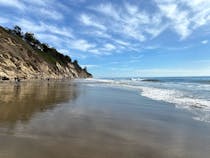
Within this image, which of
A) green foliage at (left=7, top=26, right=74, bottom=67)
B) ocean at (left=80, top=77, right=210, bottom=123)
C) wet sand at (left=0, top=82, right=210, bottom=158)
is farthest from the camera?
green foliage at (left=7, top=26, right=74, bottom=67)

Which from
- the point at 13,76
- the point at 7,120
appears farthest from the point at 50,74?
the point at 7,120

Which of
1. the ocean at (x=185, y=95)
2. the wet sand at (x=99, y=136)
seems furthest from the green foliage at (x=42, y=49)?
the wet sand at (x=99, y=136)

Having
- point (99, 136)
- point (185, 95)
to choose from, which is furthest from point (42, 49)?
point (99, 136)

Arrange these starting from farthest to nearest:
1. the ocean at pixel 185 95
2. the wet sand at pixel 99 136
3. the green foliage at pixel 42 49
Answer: the green foliage at pixel 42 49, the ocean at pixel 185 95, the wet sand at pixel 99 136

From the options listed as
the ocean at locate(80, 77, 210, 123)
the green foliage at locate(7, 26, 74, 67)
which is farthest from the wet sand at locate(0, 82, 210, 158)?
the green foliage at locate(7, 26, 74, 67)

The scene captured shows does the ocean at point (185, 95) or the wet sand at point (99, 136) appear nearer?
the wet sand at point (99, 136)

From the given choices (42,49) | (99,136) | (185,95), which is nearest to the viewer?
(99,136)

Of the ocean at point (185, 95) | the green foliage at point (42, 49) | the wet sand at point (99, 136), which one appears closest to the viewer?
the wet sand at point (99, 136)

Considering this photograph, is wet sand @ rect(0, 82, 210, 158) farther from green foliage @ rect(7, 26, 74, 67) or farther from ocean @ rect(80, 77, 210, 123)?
green foliage @ rect(7, 26, 74, 67)

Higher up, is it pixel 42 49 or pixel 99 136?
pixel 42 49

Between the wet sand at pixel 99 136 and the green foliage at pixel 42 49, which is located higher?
the green foliage at pixel 42 49

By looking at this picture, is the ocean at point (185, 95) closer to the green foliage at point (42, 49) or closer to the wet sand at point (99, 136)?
the wet sand at point (99, 136)

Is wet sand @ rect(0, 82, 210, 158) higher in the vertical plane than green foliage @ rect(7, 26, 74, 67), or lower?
lower

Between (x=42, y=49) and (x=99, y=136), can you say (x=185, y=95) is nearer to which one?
(x=99, y=136)
